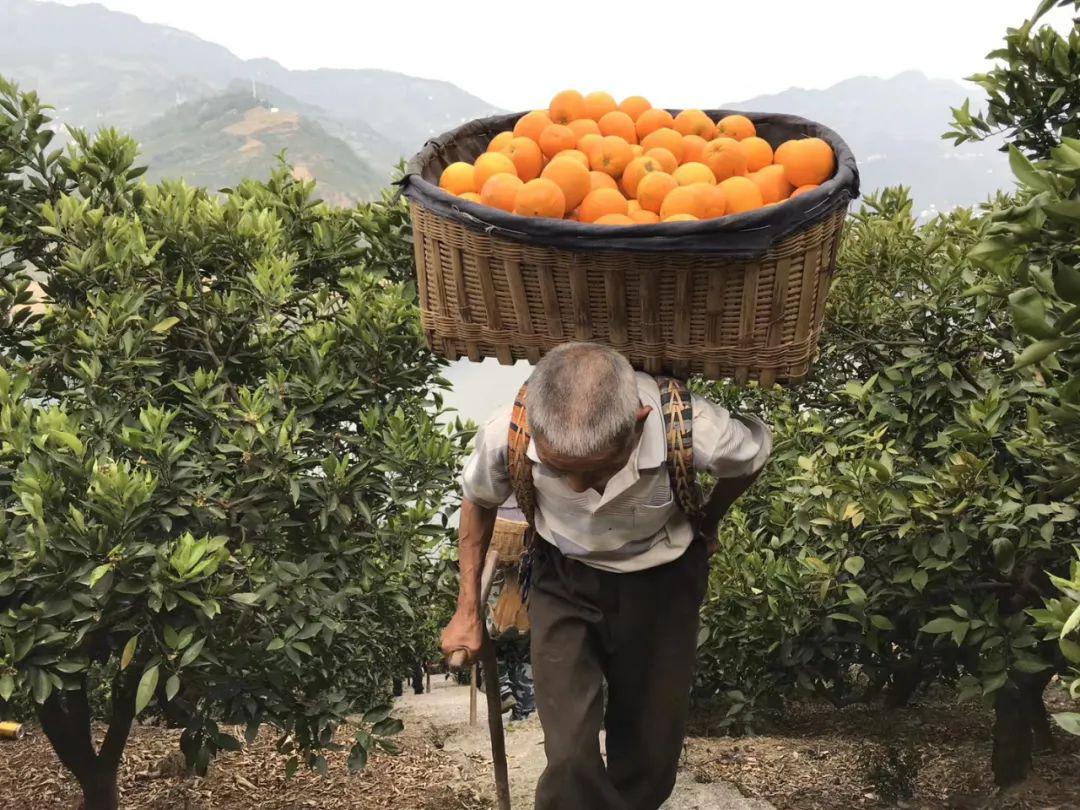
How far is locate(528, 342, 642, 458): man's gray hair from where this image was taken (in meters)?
2.73

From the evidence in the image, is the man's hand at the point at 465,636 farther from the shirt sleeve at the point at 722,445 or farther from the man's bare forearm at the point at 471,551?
the shirt sleeve at the point at 722,445

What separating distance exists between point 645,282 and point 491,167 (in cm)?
60

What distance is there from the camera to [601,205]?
3.11 metres

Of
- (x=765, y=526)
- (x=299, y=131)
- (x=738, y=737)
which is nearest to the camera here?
(x=765, y=526)

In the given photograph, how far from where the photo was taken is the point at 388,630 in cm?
496

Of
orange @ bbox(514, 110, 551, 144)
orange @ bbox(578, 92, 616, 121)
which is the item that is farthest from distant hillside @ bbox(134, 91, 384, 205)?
orange @ bbox(514, 110, 551, 144)

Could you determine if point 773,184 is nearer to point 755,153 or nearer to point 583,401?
point 755,153

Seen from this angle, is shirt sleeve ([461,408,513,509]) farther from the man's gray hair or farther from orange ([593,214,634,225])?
orange ([593,214,634,225])

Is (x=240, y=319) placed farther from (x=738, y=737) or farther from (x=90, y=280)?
(x=738, y=737)

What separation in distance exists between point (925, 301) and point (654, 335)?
1.95 metres

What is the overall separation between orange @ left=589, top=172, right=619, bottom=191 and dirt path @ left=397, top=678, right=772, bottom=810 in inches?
121

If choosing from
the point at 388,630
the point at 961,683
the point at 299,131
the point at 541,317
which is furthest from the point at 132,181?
the point at 299,131

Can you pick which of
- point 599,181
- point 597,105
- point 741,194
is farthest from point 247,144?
point 741,194

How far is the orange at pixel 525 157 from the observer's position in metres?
3.32
